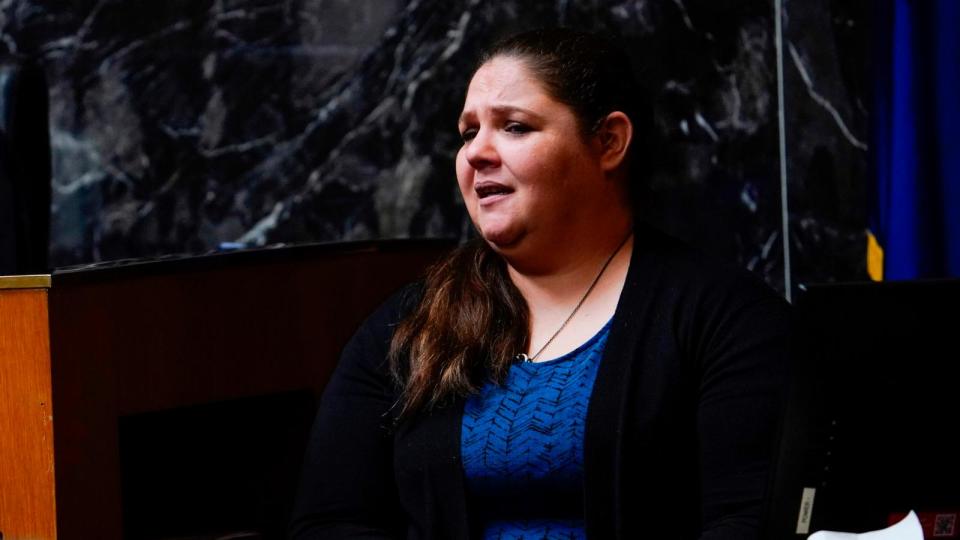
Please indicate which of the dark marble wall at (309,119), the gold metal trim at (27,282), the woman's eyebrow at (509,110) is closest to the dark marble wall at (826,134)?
the dark marble wall at (309,119)

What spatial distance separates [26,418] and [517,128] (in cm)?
66

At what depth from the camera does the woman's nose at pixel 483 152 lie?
1461mm

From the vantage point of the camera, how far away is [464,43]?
2.83m

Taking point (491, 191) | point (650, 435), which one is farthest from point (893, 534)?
point (491, 191)

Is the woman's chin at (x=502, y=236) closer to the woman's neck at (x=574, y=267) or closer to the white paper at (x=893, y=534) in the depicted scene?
the woman's neck at (x=574, y=267)

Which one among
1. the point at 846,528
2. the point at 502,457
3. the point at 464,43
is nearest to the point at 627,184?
the point at 502,457

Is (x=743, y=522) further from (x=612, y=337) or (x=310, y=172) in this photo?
(x=310, y=172)

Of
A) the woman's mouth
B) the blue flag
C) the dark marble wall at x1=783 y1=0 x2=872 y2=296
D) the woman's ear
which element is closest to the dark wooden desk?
the woman's mouth

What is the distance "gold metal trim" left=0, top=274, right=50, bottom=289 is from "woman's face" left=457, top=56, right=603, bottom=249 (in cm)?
50

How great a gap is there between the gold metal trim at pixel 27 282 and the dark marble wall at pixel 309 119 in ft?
4.70

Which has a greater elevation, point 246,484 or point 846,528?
point 846,528

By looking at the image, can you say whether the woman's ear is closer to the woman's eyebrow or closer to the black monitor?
the woman's eyebrow

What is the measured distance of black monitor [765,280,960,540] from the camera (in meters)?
0.88

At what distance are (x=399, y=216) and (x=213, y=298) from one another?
3.86ft
